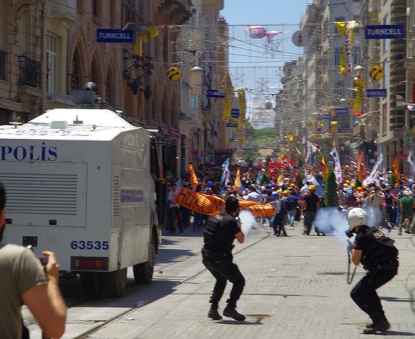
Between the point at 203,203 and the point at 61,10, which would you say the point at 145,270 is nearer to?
the point at 203,203

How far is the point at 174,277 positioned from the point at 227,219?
6.74m

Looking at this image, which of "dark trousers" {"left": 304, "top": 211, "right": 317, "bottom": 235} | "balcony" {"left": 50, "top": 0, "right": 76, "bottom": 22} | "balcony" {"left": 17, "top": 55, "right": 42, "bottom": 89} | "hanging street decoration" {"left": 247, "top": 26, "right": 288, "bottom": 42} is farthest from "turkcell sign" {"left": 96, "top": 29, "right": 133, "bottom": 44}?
"hanging street decoration" {"left": 247, "top": 26, "right": 288, "bottom": 42}

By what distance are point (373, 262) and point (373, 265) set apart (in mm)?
34

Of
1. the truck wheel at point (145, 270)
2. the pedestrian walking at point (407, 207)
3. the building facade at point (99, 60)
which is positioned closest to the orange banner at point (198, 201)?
the building facade at point (99, 60)

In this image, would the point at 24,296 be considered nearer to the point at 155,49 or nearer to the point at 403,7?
the point at 155,49

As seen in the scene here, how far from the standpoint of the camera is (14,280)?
15.0 feet

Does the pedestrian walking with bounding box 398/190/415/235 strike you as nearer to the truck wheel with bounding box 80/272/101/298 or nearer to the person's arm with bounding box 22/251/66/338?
the truck wheel with bounding box 80/272/101/298

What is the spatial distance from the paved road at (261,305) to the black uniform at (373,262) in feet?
1.29

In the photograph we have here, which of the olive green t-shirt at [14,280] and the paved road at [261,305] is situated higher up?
the olive green t-shirt at [14,280]

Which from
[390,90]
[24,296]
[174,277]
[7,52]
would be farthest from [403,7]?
[24,296]

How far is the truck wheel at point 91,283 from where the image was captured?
14930mm

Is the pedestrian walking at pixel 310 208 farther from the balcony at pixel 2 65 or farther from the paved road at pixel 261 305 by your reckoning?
the balcony at pixel 2 65

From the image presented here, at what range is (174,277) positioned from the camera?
18.8 meters

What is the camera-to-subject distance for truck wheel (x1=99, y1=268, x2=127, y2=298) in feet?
48.5
